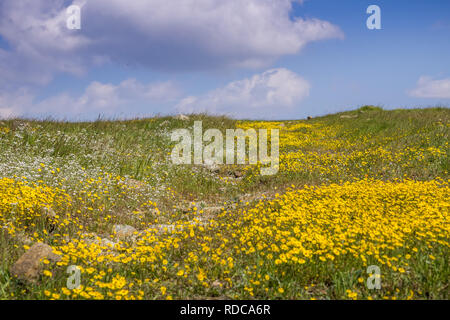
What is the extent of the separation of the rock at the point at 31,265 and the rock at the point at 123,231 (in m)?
1.80

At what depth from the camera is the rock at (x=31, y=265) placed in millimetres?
4742

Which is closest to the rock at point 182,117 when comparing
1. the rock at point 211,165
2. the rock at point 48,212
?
the rock at point 211,165

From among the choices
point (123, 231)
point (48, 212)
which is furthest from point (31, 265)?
point (123, 231)

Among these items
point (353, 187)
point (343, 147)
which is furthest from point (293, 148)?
point (353, 187)

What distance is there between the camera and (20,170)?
8797 millimetres

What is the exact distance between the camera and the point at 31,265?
479 centimetres

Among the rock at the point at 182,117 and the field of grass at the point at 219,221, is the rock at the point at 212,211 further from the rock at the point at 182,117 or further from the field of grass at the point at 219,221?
the rock at the point at 182,117

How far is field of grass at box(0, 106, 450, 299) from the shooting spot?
4.83 metres

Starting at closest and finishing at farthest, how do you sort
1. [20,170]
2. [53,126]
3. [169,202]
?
[20,170], [169,202], [53,126]

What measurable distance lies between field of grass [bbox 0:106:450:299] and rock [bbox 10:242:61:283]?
0.34 feet

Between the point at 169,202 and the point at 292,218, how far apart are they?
14.8 ft
